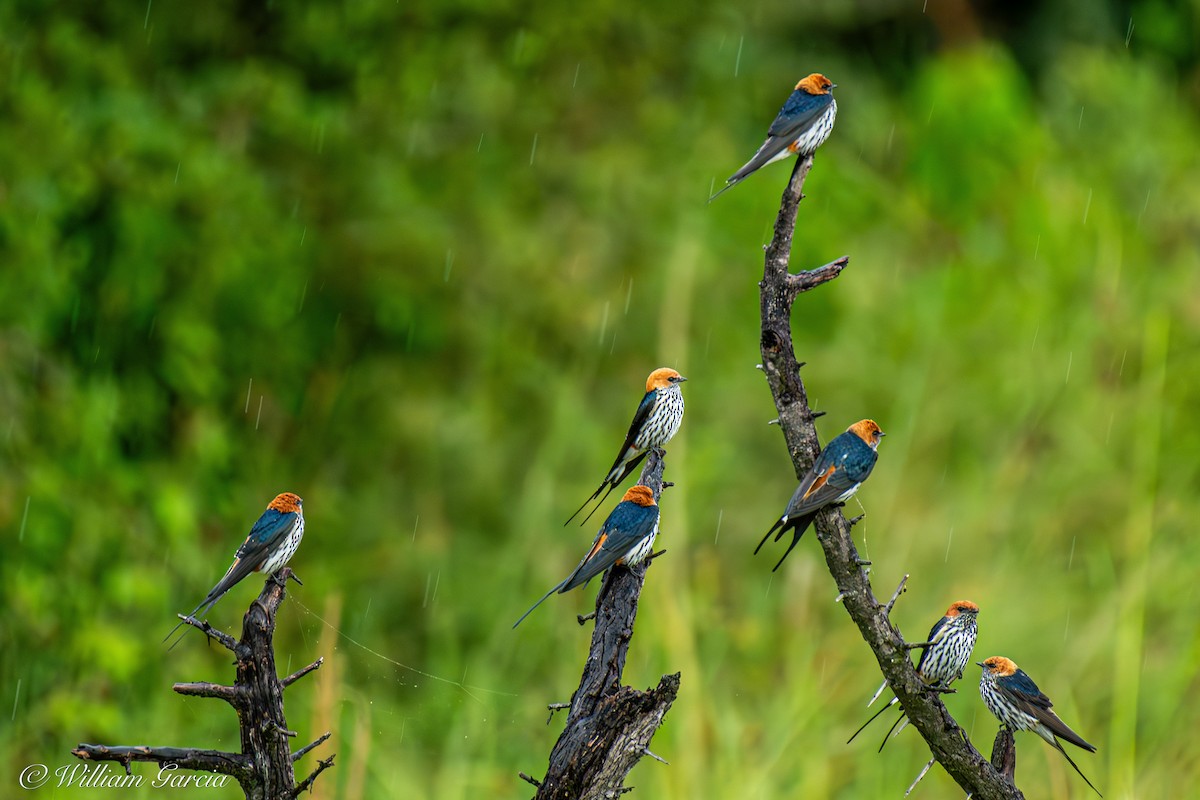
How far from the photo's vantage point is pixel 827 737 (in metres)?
5.07

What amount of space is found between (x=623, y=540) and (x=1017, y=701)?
31.9 inches

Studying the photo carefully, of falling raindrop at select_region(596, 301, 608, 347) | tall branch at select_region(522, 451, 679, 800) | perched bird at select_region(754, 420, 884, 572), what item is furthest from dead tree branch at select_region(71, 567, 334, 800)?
falling raindrop at select_region(596, 301, 608, 347)

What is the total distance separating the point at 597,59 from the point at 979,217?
318 cm

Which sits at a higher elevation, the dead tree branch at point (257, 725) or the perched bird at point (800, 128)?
the perched bird at point (800, 128)

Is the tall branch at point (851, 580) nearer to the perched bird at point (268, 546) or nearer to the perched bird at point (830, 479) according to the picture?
the perched bird at point (830, 479)

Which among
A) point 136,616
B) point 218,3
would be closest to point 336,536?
point 136,616

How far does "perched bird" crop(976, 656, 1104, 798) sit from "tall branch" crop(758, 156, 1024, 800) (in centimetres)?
20

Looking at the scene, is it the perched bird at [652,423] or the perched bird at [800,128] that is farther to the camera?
the perched bird at [652,423]

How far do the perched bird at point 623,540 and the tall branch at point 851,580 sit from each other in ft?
1.66

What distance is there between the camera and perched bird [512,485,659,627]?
2.54 metres

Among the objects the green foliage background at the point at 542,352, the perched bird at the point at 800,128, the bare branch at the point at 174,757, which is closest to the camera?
the bare branch at the point at 174,757

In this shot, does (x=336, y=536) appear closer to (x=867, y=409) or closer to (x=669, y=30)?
(x=867, y=409)

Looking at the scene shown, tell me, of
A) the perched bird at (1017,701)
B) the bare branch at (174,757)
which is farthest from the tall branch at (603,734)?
the perched bird at (1017,701)

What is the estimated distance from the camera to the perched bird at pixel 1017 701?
7.57 ft
